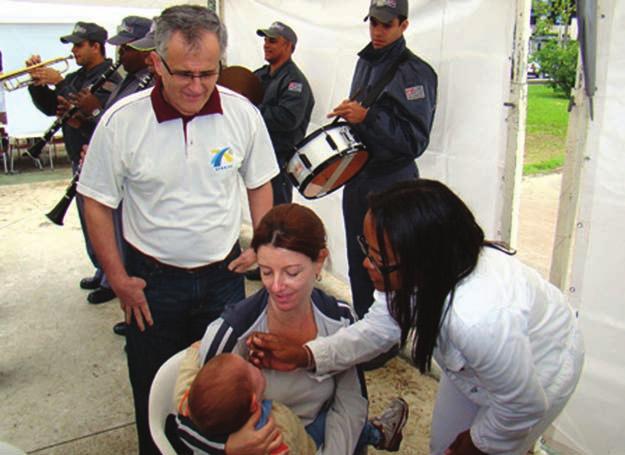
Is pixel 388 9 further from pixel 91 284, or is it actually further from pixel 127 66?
pixel 91 284

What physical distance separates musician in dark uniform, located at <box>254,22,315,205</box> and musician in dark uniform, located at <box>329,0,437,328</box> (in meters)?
0.98

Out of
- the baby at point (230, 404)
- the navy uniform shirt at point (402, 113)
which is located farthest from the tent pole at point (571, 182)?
the baby at point (230, 404)

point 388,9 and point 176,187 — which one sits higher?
point 388,9

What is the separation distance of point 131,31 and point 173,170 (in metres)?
1.94

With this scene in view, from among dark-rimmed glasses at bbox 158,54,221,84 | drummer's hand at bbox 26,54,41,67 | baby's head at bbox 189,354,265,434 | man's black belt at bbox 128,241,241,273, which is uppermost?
drummer's hand at bbox 26,54,41,67

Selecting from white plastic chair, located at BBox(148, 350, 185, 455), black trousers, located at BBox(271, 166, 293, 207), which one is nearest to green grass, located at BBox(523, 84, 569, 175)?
black trousers, located at BBox(271, 166, 293, 207)

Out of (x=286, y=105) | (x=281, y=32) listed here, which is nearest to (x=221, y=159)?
(x=286, y=105)

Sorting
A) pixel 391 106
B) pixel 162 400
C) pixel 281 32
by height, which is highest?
pixel 281 32

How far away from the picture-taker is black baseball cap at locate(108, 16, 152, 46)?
11.7 ft

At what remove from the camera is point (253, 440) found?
1659mm

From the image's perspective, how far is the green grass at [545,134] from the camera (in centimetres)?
1006

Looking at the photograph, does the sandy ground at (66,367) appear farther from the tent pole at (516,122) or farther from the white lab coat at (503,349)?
the white lab coat at (503,349)

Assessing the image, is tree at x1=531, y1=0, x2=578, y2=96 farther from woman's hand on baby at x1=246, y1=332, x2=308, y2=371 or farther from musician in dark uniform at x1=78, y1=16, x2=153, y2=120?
woman's hand on baby at x1=246, y1=332, x2=308, y2=371

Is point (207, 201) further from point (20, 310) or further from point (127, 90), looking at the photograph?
point (20, 310)
